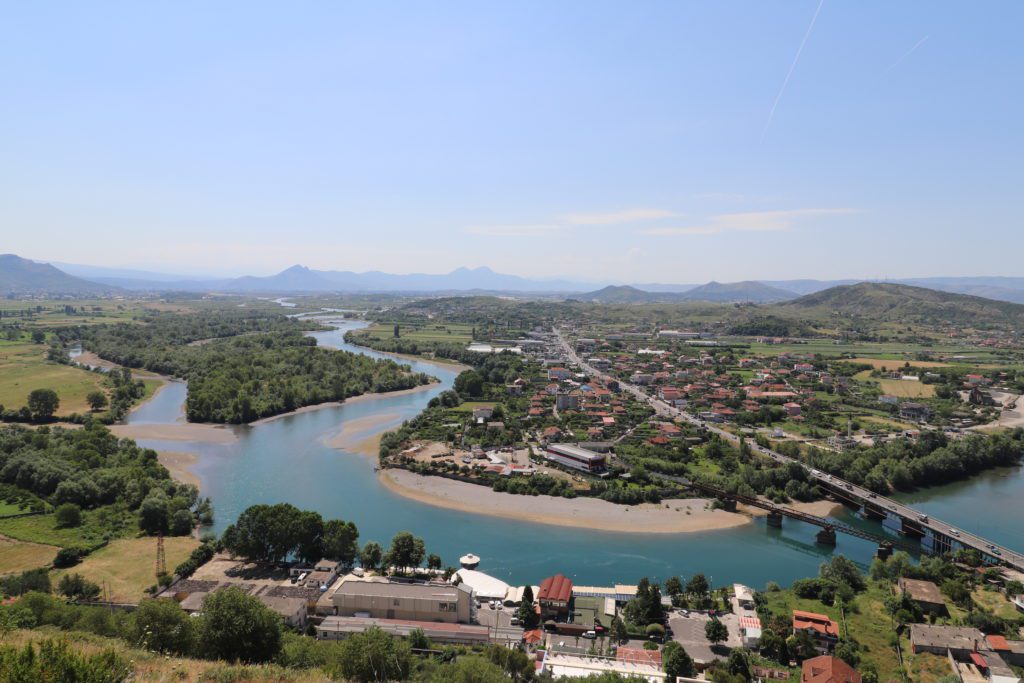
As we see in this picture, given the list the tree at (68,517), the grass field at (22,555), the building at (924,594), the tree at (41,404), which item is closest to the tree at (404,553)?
the grass field at (22,555)

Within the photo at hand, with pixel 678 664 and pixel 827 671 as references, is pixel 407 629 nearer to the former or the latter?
pixel 678 664

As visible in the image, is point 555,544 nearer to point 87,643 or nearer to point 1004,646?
point 1004,646

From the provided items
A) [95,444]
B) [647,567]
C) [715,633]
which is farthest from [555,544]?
[95,444]

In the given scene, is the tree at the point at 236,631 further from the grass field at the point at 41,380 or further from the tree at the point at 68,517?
the grass field at the point at 41,380

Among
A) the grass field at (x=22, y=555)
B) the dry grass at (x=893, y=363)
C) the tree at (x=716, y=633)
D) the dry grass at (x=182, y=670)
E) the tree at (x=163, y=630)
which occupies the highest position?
the dry grass at (x=182, y=670)

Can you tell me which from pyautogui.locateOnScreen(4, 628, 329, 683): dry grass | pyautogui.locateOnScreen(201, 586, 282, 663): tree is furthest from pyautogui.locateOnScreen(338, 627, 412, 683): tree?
pyautogui.locateOnScreen(4, 628, 329, 683): dry grass

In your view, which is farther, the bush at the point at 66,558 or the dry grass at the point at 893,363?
the dry grass at the point at 893,363

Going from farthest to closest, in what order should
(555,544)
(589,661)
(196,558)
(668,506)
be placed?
(668,506)
(555,544)
(196,558)
(589,661)
